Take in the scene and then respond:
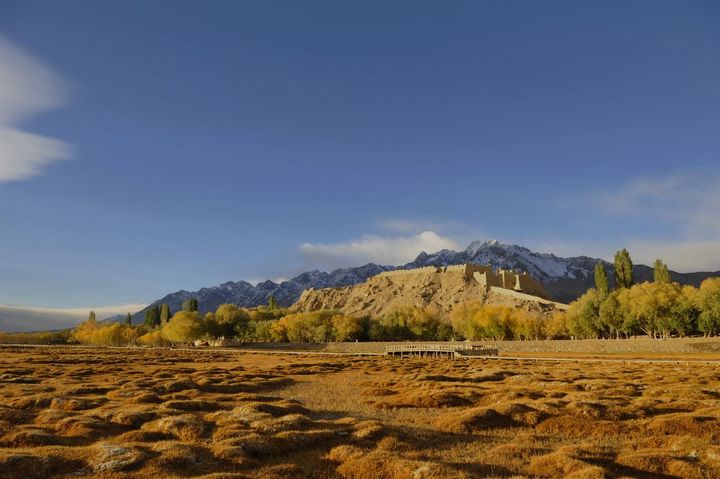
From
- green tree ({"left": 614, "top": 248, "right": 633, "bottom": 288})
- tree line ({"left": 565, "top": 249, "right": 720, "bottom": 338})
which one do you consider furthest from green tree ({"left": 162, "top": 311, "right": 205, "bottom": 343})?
green tree ({"left": 614, "top": 248, "right": 633, "bottom": 288})

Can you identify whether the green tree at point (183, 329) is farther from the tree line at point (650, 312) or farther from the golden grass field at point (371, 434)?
the golden grass field at point (371, 434)

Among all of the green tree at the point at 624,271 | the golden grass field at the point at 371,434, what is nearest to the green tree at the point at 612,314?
the green tree at the point at 624,271

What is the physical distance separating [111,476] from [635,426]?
1006 inches

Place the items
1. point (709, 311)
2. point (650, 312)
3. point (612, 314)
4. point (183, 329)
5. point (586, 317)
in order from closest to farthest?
1. point (709, 311)
2. point (650, 312)
3. point (612, 314)
4. point (586, 317)
5. point (183, 329)

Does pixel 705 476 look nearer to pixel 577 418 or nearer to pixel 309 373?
pixel 577 418

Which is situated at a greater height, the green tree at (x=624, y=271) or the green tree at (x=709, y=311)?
the green tree at (x=624, y=271)

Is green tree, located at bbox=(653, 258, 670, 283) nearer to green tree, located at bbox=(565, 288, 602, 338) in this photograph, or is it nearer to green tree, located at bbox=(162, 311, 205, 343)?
green tree, located at bbox=(565, 288, 602, 338)

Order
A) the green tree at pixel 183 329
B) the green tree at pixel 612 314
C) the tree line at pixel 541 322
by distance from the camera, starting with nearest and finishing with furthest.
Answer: the tree line at pixel 541 322 < the green tree at pixel 612 314 < the green tree at pixel 183 329

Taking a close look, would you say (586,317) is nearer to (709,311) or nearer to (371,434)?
(709,311)

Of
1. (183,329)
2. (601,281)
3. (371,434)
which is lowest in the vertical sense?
(371,434)

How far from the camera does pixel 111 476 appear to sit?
59.7ft

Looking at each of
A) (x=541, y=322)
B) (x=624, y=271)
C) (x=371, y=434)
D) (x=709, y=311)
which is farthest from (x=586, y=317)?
(x=371, y=434)

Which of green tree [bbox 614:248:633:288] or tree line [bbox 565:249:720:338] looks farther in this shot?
green tree [bbox 614:248:633:288]

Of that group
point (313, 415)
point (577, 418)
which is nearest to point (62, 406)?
point (313, 415)
